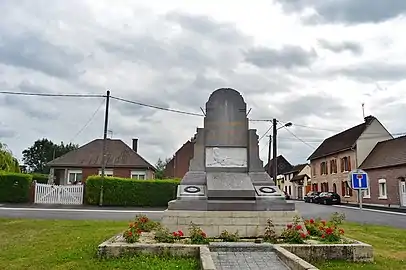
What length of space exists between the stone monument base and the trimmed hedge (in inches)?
692

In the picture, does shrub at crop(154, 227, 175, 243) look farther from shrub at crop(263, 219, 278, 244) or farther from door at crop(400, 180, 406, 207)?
door at crop(400, 180, 406, 207)

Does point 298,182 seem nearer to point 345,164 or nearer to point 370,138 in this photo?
point 345,164

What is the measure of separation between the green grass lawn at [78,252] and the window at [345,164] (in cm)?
3052

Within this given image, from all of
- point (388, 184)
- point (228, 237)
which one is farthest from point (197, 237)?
point (388, 184)

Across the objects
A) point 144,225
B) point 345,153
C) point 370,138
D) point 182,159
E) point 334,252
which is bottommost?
point 334,252

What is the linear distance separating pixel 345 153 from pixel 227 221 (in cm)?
3681

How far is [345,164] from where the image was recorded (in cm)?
4297

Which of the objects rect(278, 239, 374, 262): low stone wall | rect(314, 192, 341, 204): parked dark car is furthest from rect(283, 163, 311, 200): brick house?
rect(278, 239, 374, 262): low stone wall

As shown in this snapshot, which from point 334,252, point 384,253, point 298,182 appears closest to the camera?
point 334,252

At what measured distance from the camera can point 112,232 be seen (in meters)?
11.6

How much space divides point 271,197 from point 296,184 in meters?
59.1

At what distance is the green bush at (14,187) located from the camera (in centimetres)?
2631

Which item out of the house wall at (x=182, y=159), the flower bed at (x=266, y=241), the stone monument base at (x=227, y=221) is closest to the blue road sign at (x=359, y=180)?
the flower bed at (x=266, y=241)

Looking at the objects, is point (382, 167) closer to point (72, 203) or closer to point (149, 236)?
point (72, 203)
